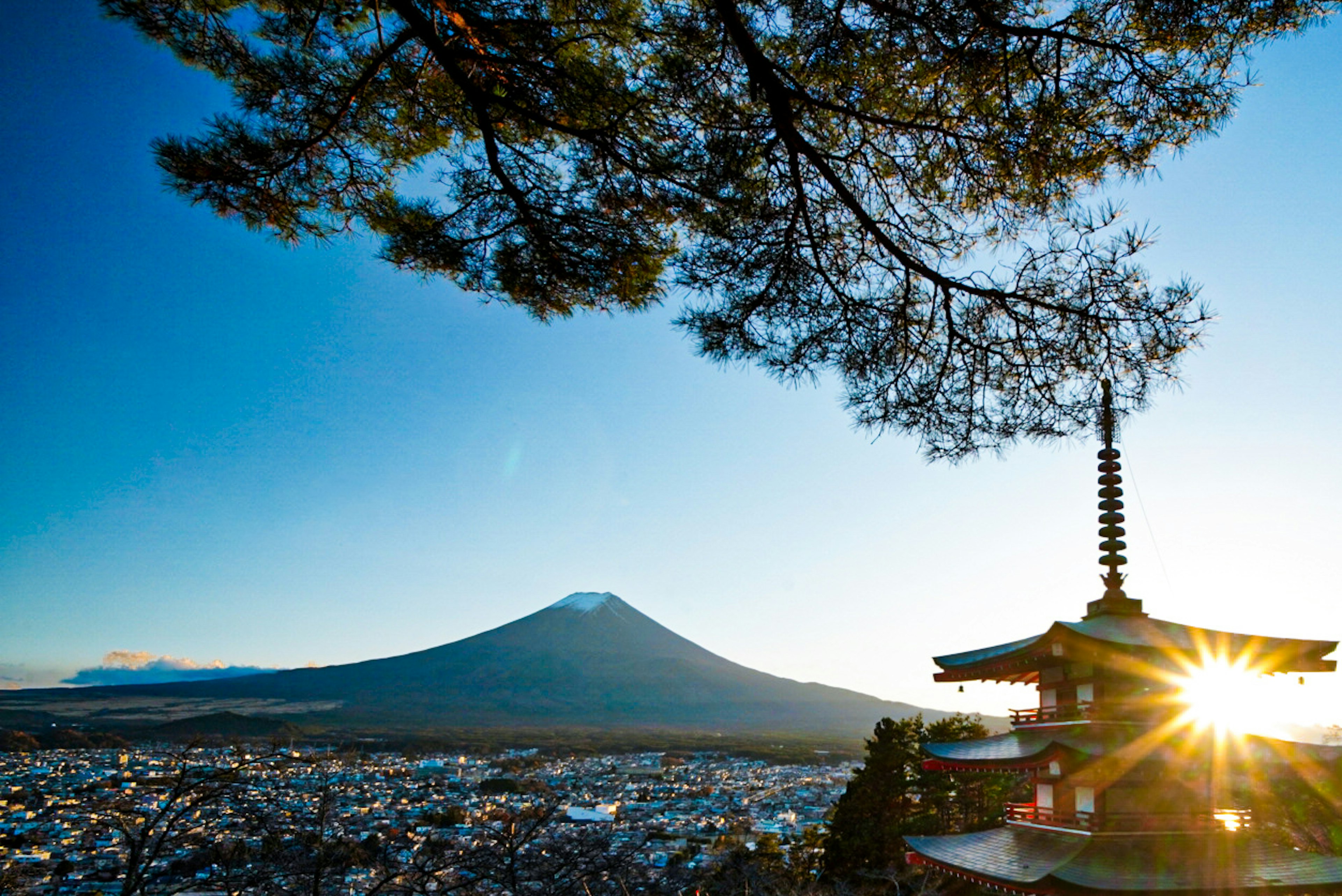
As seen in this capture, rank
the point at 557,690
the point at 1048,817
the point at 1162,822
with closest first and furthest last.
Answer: the point at 1162,822
the point at 1048,817
the point at 557,690

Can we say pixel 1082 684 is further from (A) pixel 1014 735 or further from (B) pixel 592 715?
(B) pixel 592 715

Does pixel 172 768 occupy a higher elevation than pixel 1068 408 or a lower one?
lower

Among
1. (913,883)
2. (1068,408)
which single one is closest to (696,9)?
(1068,408)

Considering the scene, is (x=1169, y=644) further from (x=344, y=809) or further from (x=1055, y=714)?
(x=344, y=809)

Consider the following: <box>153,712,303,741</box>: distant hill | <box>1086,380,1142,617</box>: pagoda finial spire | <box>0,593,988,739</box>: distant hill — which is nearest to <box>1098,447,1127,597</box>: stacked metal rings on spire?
<box>1086,380,1142,617</box>: pagoda finial spire

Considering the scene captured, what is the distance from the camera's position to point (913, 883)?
43.7 ft

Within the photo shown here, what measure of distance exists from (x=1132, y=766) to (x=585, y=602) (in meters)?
90.3

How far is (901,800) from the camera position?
A: 1444cm

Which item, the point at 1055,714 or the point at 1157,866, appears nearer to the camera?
the point at 1157,866

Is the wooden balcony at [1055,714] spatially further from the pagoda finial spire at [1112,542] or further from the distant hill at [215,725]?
the distant hill at [215,725]

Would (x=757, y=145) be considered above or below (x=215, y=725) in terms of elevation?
above

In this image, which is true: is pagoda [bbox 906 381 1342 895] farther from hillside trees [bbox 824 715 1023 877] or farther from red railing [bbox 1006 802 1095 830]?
hillside trees [bbox 824 715 1023 877]

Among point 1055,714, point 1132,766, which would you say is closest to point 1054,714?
point 1055,714

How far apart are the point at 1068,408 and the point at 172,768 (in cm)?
493
